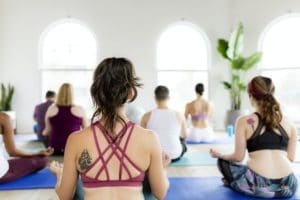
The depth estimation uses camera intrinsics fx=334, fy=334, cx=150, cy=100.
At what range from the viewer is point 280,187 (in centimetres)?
250

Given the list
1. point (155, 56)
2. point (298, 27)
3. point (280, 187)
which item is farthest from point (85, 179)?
point (298, 27)

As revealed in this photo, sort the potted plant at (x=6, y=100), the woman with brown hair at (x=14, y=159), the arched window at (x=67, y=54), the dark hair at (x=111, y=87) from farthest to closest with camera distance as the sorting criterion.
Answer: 1. the arched window at (x=67, y=54)
2. the potted plant at (x=6, y=100)
3. the woman with brown hair at (x=14, y=159)
4. the dark hair at (x=111, y=87)

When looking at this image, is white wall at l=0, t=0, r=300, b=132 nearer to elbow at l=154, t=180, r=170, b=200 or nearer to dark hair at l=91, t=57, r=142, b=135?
elbow at l=154, t=180, r=170, b=200

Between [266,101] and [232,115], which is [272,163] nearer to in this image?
[266,101]

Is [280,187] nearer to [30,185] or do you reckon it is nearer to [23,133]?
[30,185]

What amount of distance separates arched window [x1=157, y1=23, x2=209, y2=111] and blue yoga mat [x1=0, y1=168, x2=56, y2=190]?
4.42 m

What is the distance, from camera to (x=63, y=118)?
4.29 meters

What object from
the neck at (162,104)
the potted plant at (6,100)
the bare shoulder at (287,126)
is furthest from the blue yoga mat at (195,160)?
the potted plant at (6,100)

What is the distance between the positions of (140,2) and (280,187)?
5.60 metres

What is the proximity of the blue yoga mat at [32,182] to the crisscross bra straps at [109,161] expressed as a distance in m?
1.87

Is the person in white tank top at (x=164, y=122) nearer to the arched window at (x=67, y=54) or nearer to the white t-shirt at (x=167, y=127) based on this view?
the white t-shirt at (x=167, y=127)

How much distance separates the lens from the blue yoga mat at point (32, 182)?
2973 mm

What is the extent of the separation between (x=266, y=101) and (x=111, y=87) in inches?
59.6

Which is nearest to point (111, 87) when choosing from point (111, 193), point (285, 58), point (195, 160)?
point (111, 193)
